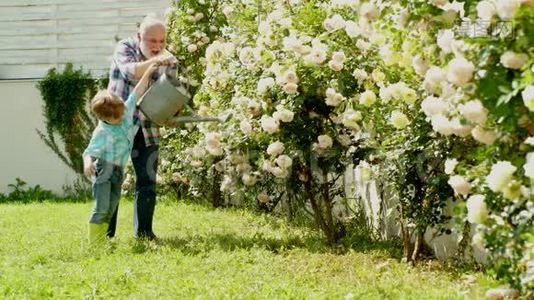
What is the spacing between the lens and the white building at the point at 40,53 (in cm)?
1071

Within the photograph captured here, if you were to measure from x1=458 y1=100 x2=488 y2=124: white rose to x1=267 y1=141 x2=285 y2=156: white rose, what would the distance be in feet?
8.10

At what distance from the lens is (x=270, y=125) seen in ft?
16.1

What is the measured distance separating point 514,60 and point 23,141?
922 centimetres

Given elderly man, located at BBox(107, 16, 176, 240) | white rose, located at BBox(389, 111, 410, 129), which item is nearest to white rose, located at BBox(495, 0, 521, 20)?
white rose, located at BBox(389, 111, 410, 129)

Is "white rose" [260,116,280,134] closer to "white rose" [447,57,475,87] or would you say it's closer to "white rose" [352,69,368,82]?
"white rose" [352,69,368,82]

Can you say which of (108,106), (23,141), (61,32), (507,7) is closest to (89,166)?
(108,106)

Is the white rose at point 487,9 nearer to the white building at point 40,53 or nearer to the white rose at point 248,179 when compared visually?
the white rose at point 248,179

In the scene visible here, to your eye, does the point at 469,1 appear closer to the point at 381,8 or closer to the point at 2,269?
the point at 381,8

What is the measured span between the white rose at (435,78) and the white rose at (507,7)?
1.43 feet

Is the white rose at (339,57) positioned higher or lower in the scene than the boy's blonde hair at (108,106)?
higher

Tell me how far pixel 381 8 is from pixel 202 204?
4.75 metres

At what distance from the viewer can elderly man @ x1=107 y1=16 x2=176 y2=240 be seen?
5.66 meters

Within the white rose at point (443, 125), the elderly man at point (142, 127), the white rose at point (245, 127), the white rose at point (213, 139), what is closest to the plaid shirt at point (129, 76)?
the elderly man at point (142, 127)

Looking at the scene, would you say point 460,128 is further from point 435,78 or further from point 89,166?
point 89,166
